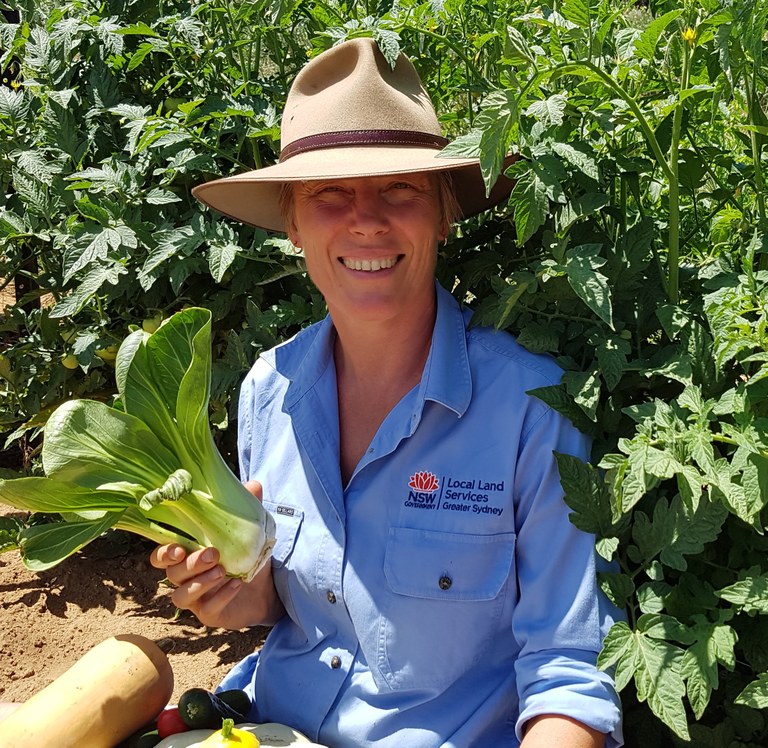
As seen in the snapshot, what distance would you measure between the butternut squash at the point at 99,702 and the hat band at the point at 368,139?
1.17m

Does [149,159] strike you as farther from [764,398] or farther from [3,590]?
[764,398]

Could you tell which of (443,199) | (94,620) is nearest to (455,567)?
(443,199)

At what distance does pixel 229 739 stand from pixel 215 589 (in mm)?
315

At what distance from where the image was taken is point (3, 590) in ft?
11.6

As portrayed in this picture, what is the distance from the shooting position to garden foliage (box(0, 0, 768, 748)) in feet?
5.30

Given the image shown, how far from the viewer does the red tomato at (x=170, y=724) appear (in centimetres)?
206

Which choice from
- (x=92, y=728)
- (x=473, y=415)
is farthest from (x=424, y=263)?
(x=92, y=728)

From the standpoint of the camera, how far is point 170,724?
208 centimetres

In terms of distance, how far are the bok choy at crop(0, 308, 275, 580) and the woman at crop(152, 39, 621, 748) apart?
0.09 m

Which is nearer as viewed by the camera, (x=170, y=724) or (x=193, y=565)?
(x=193, y=565)

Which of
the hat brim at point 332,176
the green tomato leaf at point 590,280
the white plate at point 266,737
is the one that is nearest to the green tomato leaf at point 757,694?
the green tomato leaf at point 590,280

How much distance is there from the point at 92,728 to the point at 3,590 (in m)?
1.71

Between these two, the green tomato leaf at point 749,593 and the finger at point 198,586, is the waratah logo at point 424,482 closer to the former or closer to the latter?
the finger at point 198,586

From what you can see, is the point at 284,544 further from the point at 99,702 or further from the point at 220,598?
the point at 99,702
